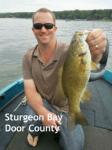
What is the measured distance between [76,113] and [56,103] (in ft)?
2.26

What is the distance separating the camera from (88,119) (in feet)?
15.3

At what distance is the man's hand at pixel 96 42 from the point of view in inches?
97.7

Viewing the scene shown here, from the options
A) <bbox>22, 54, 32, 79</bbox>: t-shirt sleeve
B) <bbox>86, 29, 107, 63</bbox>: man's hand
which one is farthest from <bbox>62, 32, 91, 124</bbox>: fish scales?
<bbox>22, 54, 32, 79</bbox>: t-shirt sleeve

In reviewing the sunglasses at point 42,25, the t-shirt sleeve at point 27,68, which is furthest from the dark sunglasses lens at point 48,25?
the t-shirt sleeve at point 27,68

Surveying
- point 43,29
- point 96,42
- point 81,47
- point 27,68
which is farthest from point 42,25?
point 81,47

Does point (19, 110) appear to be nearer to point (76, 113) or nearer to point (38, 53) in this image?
point (38, 53)

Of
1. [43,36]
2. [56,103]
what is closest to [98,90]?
[56,103]

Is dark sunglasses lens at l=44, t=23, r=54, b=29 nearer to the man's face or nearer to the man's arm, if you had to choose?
the man's face

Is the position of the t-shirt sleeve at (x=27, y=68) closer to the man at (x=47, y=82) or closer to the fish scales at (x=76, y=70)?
the man at (x=47, y=82)

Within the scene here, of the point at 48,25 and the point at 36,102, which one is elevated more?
the point at 48,25

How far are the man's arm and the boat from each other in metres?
0.54

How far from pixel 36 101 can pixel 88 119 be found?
147 centimetres

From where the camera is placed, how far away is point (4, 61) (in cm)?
1619

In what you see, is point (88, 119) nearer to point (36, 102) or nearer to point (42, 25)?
point (36, 102)
